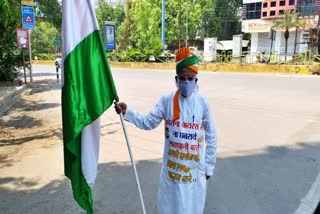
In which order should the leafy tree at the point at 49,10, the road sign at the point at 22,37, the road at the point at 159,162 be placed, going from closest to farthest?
1. the road at the point at 159,162
2. the road sign at the point at 22,37
3. the leafy tree at the point at 49,10

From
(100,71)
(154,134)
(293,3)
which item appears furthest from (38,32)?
(100,71)

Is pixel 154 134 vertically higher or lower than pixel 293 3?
lower

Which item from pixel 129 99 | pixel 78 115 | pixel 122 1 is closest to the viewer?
pixel 78 115

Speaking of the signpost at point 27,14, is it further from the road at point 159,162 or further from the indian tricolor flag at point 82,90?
the indian tricolor flag at point 82,90

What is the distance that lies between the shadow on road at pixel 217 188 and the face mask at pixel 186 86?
1711mm

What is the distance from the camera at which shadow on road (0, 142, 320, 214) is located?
3.93 m

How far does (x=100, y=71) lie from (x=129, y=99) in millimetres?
9295

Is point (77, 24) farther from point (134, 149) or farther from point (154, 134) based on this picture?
point (154, 134)

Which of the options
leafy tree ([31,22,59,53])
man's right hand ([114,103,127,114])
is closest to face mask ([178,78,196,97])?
man's right hand ([114,103,127,114])

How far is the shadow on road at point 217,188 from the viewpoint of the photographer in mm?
3928

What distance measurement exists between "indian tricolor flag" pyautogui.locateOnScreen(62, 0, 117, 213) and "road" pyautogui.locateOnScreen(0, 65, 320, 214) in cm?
138

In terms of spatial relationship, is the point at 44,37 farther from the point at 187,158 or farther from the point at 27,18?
the point at 187,158

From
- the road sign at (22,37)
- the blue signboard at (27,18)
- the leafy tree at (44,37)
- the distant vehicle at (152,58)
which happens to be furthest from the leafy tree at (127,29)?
the road sign at (22,37)

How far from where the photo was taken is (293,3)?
42781 mm
